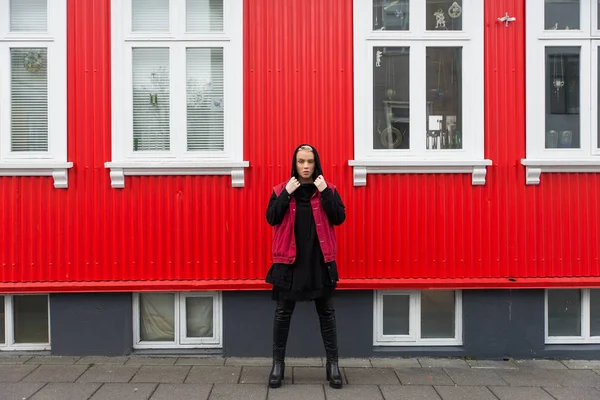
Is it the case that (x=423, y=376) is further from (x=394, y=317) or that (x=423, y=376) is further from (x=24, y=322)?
(x=24, y=322)

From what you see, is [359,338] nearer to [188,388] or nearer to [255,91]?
[188,388]

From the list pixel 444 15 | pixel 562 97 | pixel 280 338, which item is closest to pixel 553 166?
pixel 562 97

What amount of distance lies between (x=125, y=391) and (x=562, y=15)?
560cm

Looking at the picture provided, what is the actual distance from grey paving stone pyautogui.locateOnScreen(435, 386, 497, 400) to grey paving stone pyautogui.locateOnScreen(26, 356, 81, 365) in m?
3.53

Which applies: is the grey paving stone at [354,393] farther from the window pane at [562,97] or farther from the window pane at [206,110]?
the window pane at [562,97]

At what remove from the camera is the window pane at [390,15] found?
5641mm

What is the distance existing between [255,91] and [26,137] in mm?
2388

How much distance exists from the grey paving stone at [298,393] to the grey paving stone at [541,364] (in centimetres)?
211

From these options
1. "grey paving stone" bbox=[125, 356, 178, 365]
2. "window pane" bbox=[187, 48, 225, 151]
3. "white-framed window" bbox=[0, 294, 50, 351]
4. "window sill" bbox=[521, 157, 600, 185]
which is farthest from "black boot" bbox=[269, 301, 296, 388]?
"window sill" bbox=[521, 157, 600, 185]

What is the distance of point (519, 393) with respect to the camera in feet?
15.7

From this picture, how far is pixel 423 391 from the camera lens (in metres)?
4.81

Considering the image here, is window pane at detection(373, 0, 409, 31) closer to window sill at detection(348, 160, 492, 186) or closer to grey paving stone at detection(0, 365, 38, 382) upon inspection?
window sill at detection(348, 160, 492, 186)

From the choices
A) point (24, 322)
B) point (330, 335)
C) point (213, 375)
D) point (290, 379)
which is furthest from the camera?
point (24, 322)

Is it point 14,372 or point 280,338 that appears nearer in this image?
point 280,338
